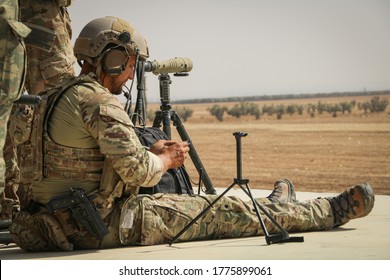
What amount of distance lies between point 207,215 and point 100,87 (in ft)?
3.45

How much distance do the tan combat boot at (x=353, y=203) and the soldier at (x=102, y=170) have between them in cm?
66

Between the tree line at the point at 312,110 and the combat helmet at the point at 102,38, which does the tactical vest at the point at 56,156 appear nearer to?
the combat helmet at the point at 102,38

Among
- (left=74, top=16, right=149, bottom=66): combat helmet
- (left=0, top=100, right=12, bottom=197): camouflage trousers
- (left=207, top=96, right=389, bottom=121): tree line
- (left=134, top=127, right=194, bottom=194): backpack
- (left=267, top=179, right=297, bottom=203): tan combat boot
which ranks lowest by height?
(left=207, top=96, right=389, bottom=121): tree line

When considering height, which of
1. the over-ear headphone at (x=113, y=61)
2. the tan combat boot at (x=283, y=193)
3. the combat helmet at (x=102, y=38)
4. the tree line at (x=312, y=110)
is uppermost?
the combat helmet at (x=102, y=38)

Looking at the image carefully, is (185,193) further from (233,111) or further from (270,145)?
(233,111)

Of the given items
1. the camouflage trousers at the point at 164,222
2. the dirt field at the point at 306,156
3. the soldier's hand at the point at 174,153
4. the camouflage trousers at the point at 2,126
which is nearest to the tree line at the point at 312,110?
A: the dirt field at the point at 306,156

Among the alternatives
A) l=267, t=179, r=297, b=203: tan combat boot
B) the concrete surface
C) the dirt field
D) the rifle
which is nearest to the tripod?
the concrete surface

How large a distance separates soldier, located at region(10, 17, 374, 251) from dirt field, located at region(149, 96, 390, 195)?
9573mm

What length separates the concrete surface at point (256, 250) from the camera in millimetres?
4977

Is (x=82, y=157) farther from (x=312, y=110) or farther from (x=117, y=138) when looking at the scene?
(x=312, y=110)

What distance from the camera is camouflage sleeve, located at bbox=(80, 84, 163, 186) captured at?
5.25m

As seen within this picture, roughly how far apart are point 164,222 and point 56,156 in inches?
30.6

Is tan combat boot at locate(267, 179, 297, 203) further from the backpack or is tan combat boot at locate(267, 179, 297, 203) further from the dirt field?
the dirt field

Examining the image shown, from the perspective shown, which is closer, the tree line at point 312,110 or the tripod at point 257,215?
the tripod at point 257,215
